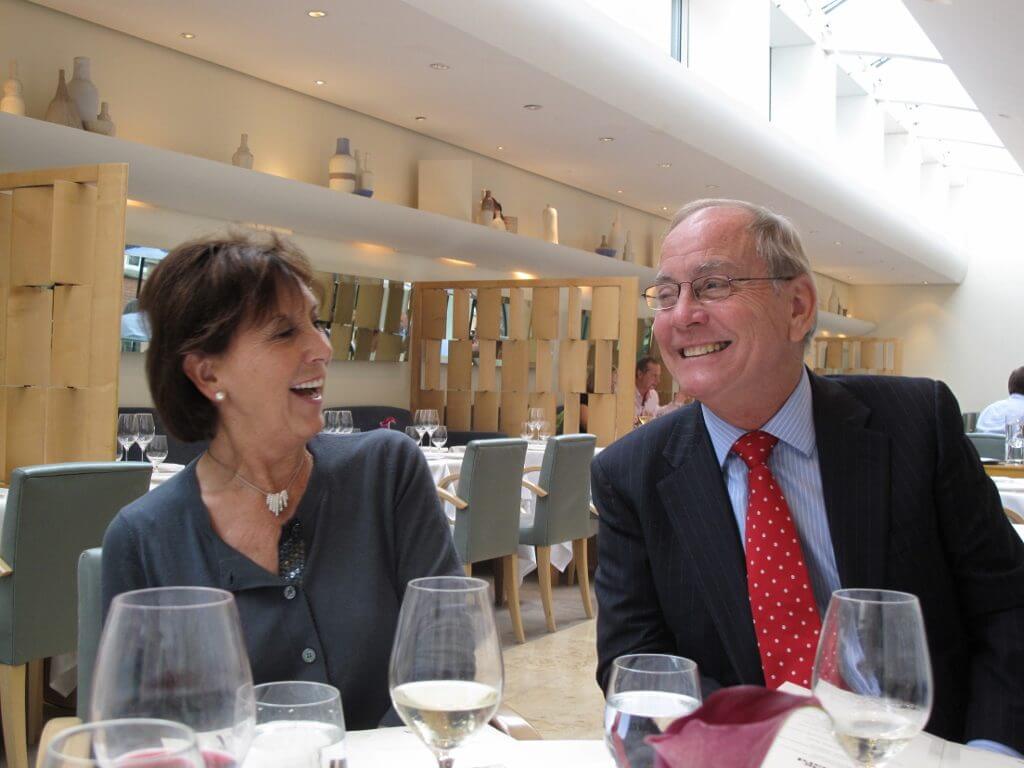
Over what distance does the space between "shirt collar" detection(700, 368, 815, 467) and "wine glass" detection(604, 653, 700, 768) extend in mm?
934

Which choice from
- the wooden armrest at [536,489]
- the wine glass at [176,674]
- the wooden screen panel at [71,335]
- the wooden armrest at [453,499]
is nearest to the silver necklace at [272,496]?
the wine glass at [176,674]

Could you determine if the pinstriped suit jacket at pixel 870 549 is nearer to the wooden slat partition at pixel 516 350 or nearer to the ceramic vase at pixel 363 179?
the wooden slat partition at pixel 516 350

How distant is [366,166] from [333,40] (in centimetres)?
206

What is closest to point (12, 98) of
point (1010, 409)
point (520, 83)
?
point (520, 83)

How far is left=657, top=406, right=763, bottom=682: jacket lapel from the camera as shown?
1.78 metres

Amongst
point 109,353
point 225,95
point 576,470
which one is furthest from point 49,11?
point 576,470

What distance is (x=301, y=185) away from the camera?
306 inches

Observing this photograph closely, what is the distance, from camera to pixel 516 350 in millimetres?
9789

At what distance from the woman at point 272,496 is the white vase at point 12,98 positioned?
498 cm

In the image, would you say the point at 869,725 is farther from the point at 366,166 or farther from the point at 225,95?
the point at 366,166

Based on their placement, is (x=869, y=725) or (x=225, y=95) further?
(x=225, y=95)

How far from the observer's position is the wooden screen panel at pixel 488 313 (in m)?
9.86

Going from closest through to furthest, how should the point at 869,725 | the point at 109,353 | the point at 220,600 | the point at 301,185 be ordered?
1. the point at 220,600
2. the point at 869,725
3. the point at 109,353
4. the point at 301,185

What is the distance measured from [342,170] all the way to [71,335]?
393 centimetres
